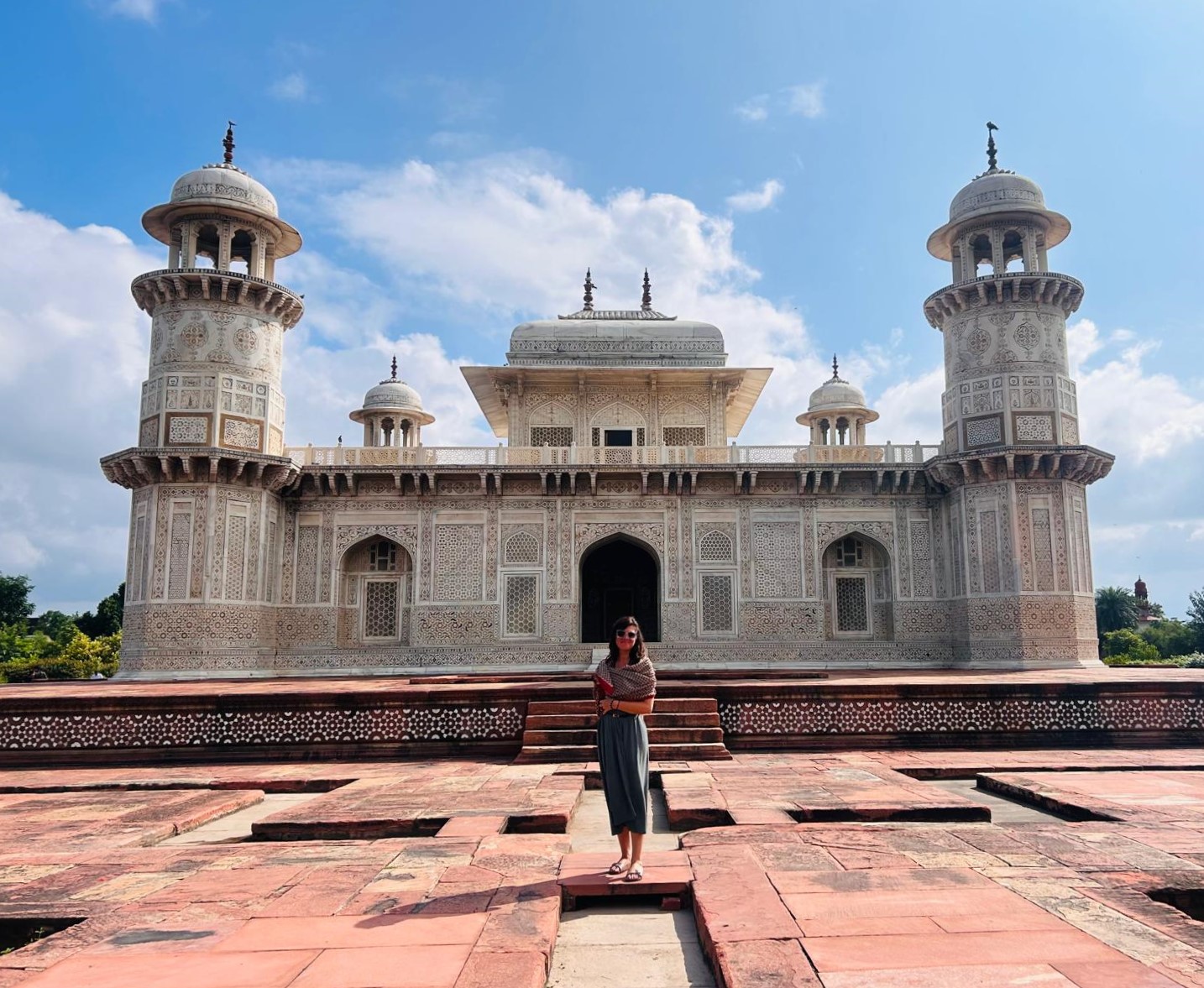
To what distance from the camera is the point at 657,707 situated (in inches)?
369

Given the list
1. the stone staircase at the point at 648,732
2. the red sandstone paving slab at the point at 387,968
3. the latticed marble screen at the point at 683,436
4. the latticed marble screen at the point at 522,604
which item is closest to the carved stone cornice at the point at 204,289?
the latticed marble screen at the point at 522,604

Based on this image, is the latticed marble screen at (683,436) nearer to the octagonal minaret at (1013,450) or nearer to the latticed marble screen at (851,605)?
the latticed marble screen at (851,605)

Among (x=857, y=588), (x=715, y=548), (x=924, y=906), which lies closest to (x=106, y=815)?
(x=924, y=906)

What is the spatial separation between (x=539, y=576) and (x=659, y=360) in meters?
5.98

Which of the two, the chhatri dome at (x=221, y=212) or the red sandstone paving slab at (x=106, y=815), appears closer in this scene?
the red sandstone paving slab at (x=106, y=815)

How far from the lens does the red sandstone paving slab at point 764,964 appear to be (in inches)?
112

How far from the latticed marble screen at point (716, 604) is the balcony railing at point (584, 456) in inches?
89.4

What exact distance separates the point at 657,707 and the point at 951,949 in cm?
632

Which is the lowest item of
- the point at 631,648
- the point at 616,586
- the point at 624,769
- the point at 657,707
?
the point at 657,707

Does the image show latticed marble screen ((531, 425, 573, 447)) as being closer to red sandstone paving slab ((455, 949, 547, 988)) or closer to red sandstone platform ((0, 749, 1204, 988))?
red sandstone platform ((0, 749, 1204, 988))

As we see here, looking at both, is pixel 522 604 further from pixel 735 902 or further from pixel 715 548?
pixel 735 902

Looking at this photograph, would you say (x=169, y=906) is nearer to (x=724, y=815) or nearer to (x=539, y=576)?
(x=724, y=815)

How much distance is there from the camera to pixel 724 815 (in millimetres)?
5699

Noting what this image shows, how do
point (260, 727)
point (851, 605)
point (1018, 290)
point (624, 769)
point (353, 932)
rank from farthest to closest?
point (851, 605)
point (1018, 290)
point (260, 727)
point (624, 769)
point (353, 932)
